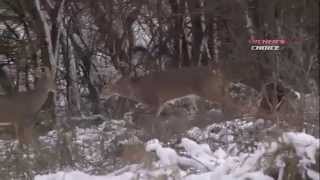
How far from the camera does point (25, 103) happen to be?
6.20 metres

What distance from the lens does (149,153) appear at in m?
4.43

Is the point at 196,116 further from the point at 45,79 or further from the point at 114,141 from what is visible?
the point at 45,79

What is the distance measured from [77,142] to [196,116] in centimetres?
86

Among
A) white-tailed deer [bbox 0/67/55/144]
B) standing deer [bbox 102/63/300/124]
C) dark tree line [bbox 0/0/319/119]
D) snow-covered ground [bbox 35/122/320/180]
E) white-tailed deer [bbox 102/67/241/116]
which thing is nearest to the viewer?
snow-covered ground [bbox 35/122/320/180]

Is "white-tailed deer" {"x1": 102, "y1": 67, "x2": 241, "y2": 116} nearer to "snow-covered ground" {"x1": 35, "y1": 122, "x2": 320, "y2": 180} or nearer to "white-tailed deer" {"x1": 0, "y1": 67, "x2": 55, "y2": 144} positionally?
"white-tailed deer" {"x1": 0, "y1": 67, "x2": 55, "y2": 144}

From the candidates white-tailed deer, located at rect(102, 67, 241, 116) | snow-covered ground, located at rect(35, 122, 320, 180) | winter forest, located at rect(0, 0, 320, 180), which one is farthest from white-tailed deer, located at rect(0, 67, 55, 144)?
snow-covered ground, located at rect(35, 122, 320, 180)

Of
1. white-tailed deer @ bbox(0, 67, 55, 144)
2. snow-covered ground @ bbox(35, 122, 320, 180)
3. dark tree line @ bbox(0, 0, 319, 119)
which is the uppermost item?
dark tree line @ bbox(0, 0, 319, 119)

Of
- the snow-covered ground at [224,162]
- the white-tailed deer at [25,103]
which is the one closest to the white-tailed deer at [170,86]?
the white-tailed deer at [25,103]

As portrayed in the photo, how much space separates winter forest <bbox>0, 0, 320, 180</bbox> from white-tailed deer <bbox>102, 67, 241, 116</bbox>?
1 cm

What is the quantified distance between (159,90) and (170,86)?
0.79 feet

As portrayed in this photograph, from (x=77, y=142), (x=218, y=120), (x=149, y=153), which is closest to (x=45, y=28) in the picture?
(x=77, y=142)

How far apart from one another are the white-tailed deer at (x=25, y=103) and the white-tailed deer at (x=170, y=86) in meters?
0.49

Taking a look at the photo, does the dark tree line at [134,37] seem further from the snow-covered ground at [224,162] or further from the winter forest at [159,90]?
the snow-covered ground at [224,162]

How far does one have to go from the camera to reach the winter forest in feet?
13.4
